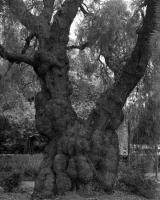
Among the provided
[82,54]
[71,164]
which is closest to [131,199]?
[71,164]

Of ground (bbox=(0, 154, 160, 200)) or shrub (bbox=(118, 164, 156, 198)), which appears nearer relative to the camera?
ground (bbox=(0, 154, 160, 200))

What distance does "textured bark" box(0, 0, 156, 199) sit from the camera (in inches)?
470

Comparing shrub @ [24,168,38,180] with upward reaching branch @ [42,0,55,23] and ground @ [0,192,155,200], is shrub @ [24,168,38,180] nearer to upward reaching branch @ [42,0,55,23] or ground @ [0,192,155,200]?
ground @ [0,192,155,200]

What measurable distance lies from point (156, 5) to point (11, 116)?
1376 cm

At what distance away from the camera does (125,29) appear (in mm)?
15297

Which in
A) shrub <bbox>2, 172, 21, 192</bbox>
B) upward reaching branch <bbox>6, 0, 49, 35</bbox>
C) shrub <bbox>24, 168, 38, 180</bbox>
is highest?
upward reaching branch <bbox>6, 0, 49, 35</bbox>

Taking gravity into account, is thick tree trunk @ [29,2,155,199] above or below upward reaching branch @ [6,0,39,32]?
below

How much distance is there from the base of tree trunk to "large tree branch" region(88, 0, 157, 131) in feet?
1.32

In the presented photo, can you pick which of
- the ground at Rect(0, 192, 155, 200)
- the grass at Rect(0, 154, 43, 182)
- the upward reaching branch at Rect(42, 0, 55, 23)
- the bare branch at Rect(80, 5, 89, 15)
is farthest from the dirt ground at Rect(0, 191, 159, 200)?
the grass at Rect(0, 154, 43, 182)

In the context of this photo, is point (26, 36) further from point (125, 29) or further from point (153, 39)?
point (153, 39)

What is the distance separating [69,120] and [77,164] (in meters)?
1.35

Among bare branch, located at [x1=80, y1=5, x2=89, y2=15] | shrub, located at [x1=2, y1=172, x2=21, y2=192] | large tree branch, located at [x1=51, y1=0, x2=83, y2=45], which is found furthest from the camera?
bare branch, located at [x1=80, y1=5, x2=89, y2=15]

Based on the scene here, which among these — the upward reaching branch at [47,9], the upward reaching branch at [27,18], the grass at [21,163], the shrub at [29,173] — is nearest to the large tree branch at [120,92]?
the upward reaching branch at [27,18]

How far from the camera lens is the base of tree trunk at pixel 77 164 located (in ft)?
39.0
